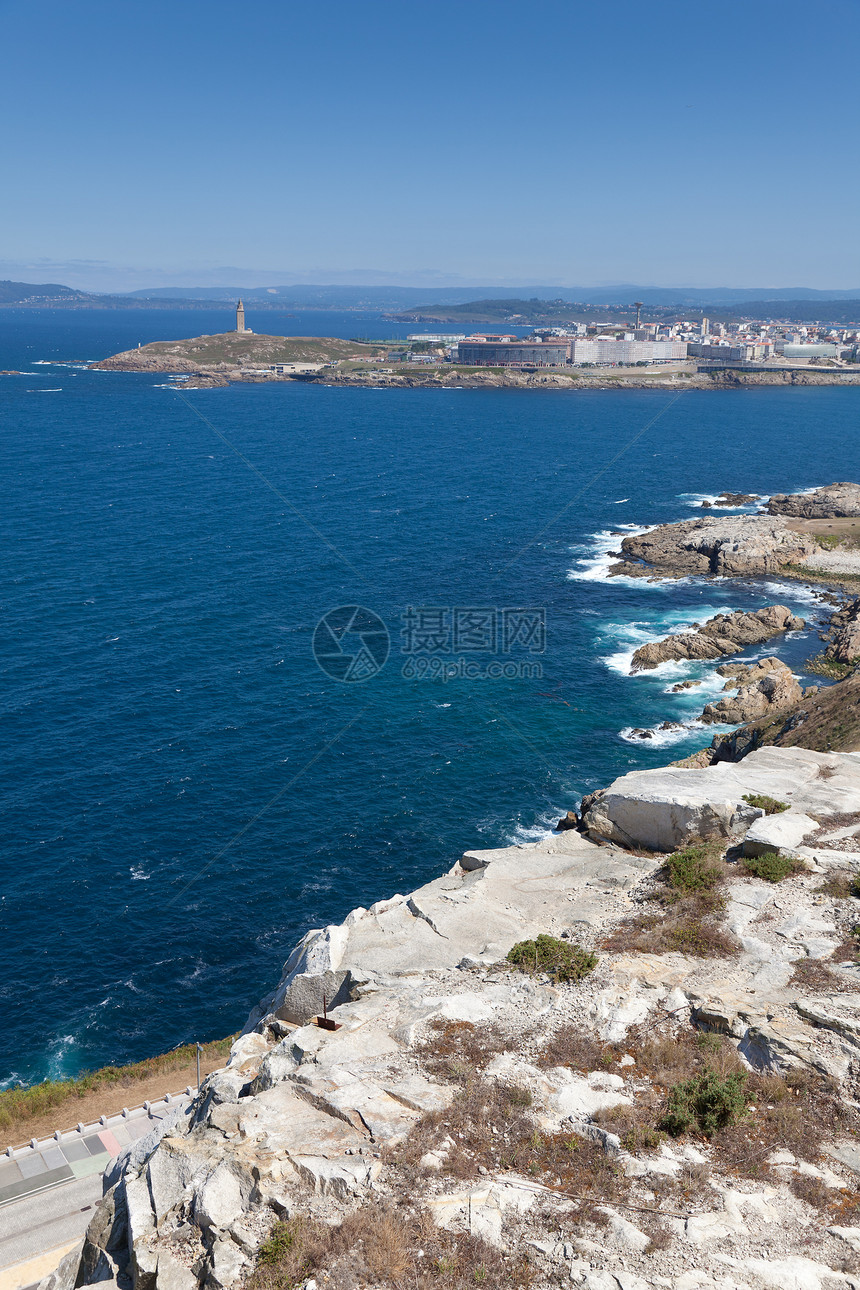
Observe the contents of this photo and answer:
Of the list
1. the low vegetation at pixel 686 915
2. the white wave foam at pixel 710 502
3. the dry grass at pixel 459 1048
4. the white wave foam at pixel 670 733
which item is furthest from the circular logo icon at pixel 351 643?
the white wave foam at pixel 710 502

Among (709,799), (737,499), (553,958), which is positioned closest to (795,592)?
(737,499)

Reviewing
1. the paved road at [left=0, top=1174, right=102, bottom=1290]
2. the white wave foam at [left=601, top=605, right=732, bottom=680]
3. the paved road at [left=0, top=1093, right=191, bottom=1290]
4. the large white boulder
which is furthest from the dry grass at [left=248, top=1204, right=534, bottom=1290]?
the white wave foam at [left=601, top=605, right=732, bottom=680]

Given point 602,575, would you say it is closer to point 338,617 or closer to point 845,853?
point 338,617

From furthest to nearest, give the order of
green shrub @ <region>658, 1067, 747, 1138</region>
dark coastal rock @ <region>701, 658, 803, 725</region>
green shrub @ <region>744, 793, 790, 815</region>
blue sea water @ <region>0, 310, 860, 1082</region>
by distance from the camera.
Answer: dark coastal rock @ <region>701, 658, 803, 725</region>, blue sea water @ <region>0, 310, 860, 1082</region>, green shrub @ <region>744, 793, 790, 815</region>, green shrub @ <region>658, 1067, 747, 1138</region>

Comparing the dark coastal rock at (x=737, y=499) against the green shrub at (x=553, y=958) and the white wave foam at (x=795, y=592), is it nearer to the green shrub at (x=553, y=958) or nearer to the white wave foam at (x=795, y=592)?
the white wave foam at (x=795, y=592)

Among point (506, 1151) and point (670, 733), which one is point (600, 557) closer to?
point (670, 733)

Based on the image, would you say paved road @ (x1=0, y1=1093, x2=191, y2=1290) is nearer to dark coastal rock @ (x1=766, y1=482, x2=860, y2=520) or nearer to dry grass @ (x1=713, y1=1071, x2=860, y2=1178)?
dry grass @ (x1=713, y1=1071, x2=860, y2=1178)
